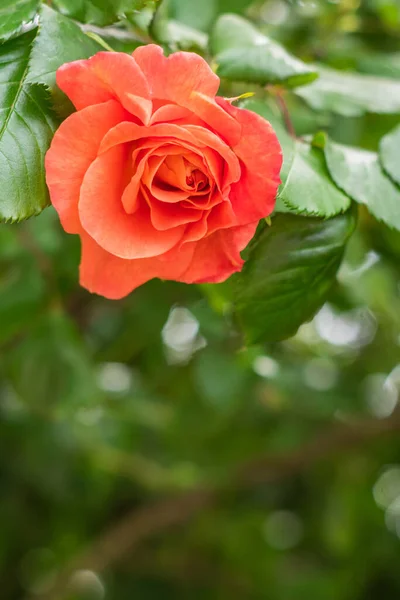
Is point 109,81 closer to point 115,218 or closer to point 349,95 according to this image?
point 115,218

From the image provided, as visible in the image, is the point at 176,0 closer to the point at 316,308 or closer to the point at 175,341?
the point at 316,308

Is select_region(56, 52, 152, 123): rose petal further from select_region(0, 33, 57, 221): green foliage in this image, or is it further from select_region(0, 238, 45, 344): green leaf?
select_region(0, 238, 45, 344): green leaf

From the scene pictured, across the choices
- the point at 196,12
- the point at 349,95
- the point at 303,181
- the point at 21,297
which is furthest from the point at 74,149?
the point at 21,297

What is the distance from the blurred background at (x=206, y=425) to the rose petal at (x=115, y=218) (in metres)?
0.24

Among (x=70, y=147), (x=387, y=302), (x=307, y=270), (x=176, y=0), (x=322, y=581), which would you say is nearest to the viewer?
(x=70, y=147)

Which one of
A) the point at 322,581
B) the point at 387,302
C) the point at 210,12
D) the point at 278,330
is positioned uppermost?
the point at 210,12

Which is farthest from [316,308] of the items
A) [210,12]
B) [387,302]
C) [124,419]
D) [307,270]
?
[124,419]

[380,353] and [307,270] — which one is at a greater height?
[307,270]

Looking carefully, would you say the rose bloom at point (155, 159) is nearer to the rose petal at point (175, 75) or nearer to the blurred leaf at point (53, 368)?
the rose petal at point (175, 75)


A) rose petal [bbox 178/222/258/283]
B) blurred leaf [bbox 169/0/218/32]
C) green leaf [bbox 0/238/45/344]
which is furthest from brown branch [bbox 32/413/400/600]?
rose petal [bbox 178/222/258/283]

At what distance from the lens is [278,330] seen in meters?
0.45

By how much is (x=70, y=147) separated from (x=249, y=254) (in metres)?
0.14

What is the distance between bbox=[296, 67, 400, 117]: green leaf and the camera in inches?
20.9

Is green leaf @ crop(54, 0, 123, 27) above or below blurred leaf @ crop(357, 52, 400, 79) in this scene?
above
